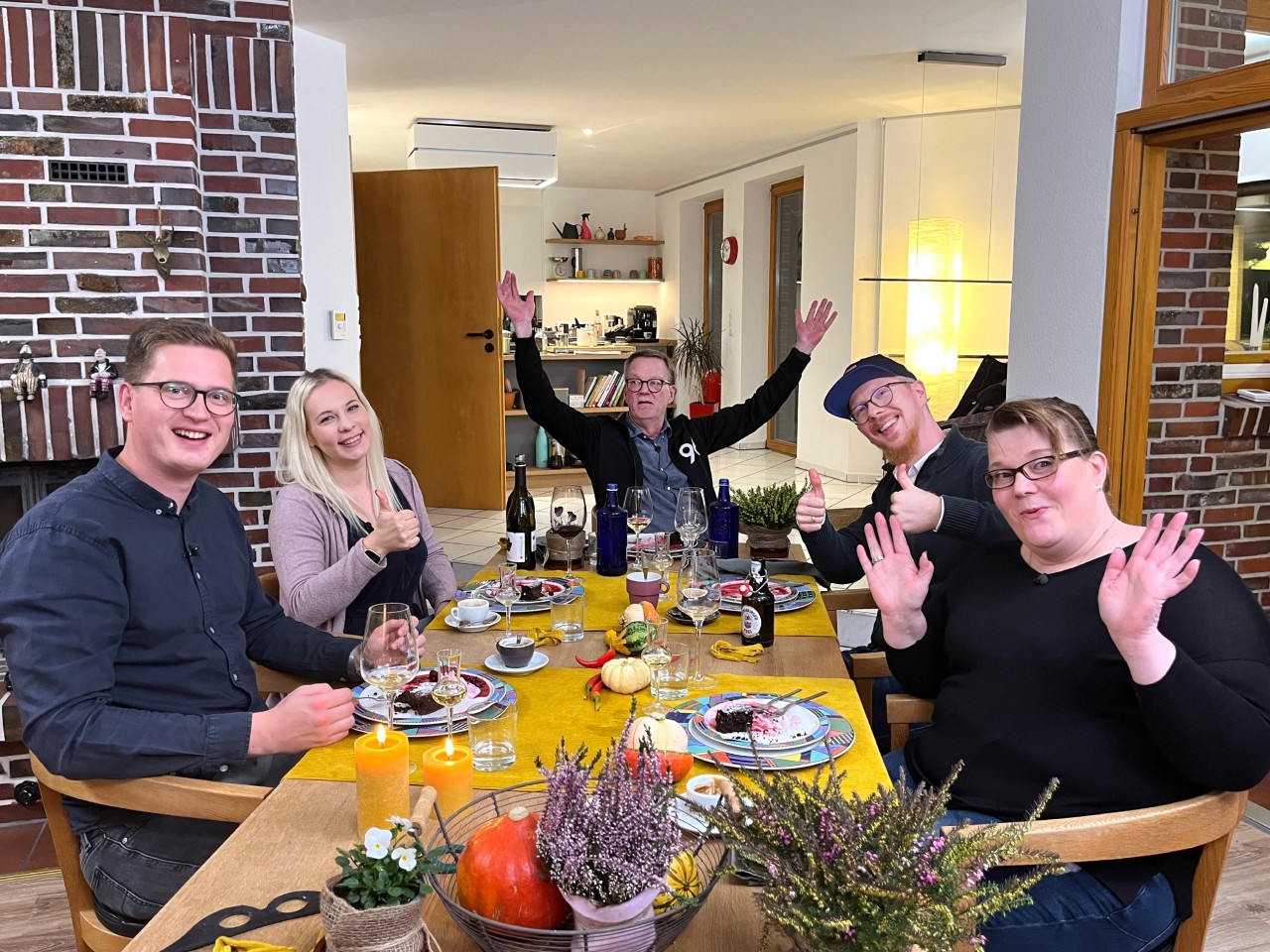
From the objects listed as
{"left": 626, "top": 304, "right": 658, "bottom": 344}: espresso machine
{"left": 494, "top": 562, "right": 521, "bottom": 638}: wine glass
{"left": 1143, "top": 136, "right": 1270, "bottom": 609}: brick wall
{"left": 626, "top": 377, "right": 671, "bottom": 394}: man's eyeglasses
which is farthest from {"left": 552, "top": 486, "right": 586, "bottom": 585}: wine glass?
{"left": 626, "top": 304, "right": 658, "bottom": 344}: espresso machine

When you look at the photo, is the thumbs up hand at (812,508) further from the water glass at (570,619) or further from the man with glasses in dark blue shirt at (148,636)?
the man with glasses in dark blue shirt at (148,636)

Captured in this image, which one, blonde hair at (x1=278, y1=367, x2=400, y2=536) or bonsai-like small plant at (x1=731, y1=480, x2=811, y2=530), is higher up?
blonde hair at (x1=278, y1=367, x2=400, y2=536)

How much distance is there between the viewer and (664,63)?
19.2ft

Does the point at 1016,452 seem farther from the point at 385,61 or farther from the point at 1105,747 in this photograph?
the point at 385,61

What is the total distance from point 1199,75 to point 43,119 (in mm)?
3542

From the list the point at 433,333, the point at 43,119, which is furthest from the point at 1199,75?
the point at 433,333

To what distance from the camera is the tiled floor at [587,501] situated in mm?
5932

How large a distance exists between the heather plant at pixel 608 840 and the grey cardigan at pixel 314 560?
1.38m

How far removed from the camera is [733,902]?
1.08 metres

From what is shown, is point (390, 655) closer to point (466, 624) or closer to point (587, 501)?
point (466, 624)

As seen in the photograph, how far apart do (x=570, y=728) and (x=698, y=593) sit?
44 centimetres

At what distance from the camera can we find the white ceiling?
15.8ft

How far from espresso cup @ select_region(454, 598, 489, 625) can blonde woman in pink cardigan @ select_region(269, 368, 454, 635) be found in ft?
0.57

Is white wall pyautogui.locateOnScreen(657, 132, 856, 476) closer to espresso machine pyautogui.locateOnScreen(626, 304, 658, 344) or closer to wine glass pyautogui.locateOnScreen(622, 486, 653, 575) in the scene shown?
espresso machine pyautogui.locateOnScreen(626, 304, 658, 344)
